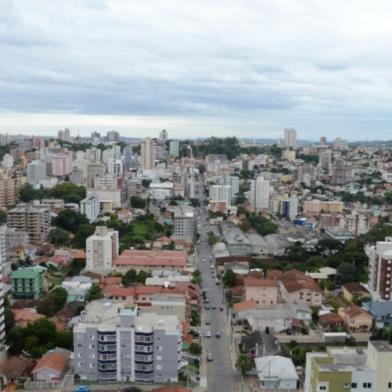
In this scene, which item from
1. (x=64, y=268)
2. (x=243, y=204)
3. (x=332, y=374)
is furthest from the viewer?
(x=243, y=204)

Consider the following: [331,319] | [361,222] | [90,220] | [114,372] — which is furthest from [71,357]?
[361,222]

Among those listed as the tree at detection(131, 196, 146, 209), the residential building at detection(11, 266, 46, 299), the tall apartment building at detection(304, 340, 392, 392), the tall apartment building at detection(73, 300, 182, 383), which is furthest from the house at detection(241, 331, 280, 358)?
the tree at detection(131, 196, 146, 209)

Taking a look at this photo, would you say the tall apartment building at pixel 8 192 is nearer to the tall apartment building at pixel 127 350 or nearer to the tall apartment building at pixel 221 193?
the tall apartment building at pixel 221 193

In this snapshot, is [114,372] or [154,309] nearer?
[114,372]

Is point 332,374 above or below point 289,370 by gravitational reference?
above

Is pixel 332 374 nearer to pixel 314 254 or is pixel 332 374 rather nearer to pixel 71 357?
pixel 71 357

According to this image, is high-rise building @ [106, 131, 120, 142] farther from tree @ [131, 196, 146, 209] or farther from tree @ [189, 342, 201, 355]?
tree @ [189, 342, 201, 355]

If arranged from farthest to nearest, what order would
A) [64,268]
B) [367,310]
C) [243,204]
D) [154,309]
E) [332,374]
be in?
1. [243,204]
2. [64,268]
3. [367,310]
4. [154,309]
5. [332,374]

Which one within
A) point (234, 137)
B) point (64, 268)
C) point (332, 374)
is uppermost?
point (234, 137)
